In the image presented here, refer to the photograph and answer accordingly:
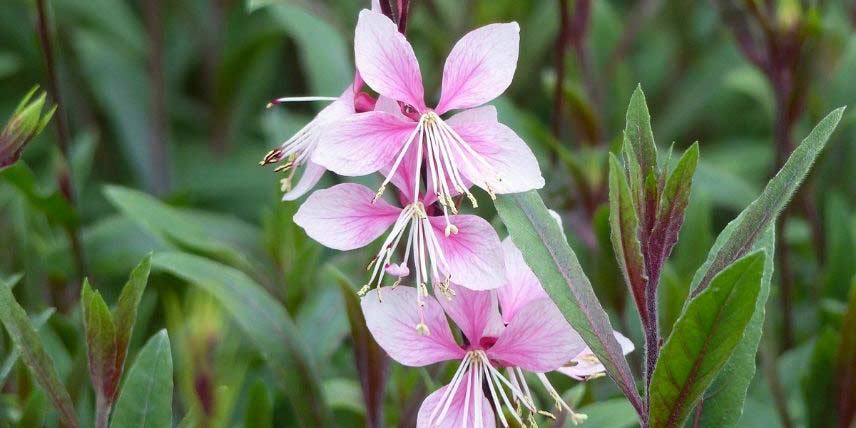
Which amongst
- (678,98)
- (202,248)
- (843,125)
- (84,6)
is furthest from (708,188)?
(84,6)

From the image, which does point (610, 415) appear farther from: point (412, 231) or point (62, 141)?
point (62, 141)

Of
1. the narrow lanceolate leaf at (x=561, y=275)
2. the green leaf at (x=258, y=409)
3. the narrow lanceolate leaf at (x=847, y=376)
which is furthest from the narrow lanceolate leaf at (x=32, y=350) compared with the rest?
the narrow lanceolate leaf at (x=847, y=376)

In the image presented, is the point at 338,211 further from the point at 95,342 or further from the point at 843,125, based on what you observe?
the point at 843,125

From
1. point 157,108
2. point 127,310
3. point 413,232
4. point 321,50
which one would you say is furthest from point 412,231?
point 157,108

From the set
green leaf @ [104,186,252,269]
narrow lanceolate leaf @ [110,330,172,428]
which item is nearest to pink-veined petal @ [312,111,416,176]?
narrow lanceolate leaf @ [110,330,172,428]

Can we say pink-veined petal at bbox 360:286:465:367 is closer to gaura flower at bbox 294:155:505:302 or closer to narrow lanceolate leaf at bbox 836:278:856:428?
gaura flower at bbox 294:155:505:302

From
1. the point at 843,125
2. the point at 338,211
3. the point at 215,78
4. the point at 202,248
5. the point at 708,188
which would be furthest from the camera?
the point at 215,78
